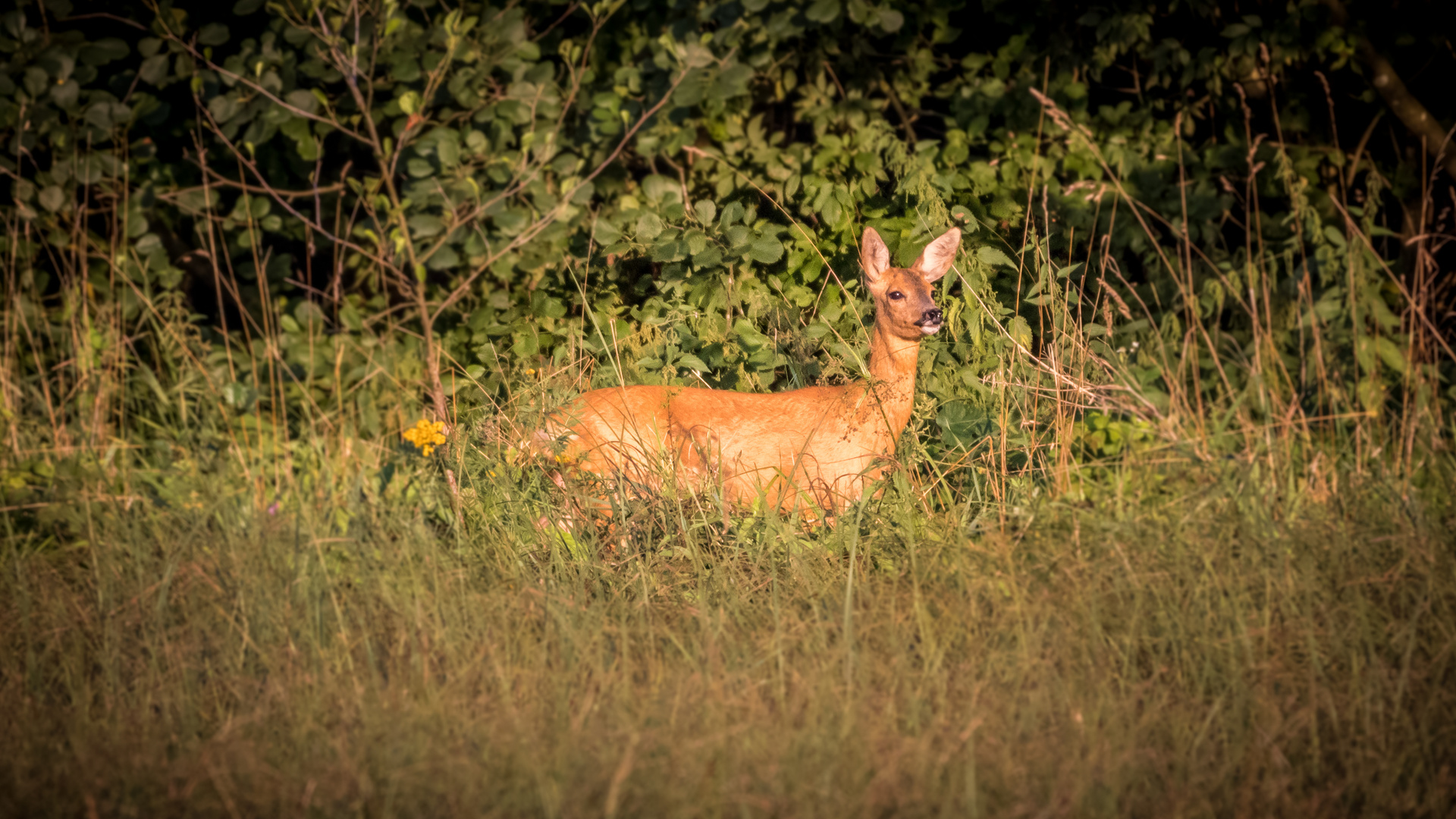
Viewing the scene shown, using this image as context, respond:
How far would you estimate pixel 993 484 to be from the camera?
141 inches

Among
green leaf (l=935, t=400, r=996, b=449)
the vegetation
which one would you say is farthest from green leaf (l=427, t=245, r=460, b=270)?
green leaf (l=935, t=400, r=996, b=449)

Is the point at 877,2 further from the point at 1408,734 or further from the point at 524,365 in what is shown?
the point at 1408,734

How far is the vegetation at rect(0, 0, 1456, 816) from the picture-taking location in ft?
7.95

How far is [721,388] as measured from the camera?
177 inches

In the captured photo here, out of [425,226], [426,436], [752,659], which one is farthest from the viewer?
[425,226]

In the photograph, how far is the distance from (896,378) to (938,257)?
49 cm

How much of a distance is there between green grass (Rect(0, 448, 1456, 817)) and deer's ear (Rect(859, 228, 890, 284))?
2.80 ft

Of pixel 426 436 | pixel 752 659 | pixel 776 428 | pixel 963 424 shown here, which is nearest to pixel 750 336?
pixel 776 428

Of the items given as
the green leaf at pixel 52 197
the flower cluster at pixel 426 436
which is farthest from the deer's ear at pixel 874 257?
the green leaf at pixel 52 197

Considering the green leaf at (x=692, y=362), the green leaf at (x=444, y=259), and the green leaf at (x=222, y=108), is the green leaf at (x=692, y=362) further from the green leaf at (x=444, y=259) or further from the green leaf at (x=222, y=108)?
the green leaf at (x=222, y=108)

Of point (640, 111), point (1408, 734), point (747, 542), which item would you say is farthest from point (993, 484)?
point (640, 111)

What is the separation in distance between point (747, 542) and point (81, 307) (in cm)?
357

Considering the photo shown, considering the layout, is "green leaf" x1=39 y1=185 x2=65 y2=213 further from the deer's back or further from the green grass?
the deer's back

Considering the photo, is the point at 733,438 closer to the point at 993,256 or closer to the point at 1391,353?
the point at 993,256
